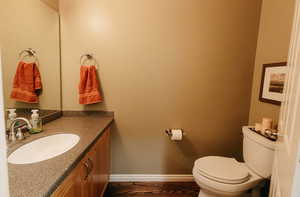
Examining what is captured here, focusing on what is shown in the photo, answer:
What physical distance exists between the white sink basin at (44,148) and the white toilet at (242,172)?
114 centimetres

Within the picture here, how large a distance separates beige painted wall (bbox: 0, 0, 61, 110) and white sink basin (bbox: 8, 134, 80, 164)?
37 centimetres

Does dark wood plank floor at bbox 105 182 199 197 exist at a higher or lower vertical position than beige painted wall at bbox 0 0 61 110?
lower

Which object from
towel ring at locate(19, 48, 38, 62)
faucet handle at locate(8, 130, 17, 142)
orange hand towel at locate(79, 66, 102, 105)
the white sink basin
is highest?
towel ring at locate(19, 48, 38, 62)

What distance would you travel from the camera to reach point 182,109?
1979 mm

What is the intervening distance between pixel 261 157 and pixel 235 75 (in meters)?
0.92

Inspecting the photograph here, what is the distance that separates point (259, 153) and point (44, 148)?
175cm

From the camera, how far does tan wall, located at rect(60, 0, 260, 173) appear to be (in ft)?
5.97

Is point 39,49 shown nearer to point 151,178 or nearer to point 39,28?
point 39,28

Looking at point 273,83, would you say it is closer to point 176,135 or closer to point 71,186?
point 176,135

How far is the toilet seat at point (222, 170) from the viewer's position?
1.40m

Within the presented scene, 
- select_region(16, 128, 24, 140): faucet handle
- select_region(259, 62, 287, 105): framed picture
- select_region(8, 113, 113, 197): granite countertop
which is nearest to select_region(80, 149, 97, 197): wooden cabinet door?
select_region(8, 113, 113, 197): granite countertop

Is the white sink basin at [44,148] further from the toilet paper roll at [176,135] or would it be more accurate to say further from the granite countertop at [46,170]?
the toilet paper roll at [176,135]

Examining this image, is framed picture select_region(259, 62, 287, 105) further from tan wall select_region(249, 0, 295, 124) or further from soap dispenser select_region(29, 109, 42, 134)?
soap dispenser select_region(29, 109, 42, 134)

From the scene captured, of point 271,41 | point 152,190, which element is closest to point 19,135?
point 152,190
